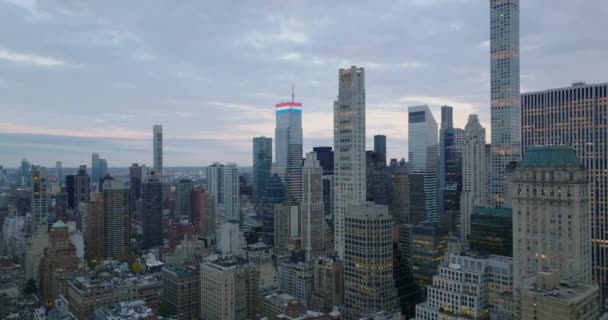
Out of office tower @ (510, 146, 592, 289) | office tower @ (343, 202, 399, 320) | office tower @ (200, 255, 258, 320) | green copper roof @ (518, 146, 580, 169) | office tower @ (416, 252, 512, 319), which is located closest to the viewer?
office tower @ (510, 146, 592, 289)

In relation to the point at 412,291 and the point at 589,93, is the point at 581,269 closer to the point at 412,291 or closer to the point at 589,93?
the point at 412,291

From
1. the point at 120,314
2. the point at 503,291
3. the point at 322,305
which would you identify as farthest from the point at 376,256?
the point at 120,314

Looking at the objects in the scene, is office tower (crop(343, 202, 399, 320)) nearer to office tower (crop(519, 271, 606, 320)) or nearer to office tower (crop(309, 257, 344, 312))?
office tower (crop(309, 257, 344, 312))

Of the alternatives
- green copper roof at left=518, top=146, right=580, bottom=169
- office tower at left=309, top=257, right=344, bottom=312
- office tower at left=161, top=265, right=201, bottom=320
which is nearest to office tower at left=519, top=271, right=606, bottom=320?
green copper roof at left=518, top=146, right=580, bottom=169

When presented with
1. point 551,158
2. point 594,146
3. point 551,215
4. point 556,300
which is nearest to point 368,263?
point 551,215

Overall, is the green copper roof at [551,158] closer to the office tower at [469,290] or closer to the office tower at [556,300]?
the office tower at [469,290]

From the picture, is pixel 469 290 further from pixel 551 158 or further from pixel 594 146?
pixel 594 146
